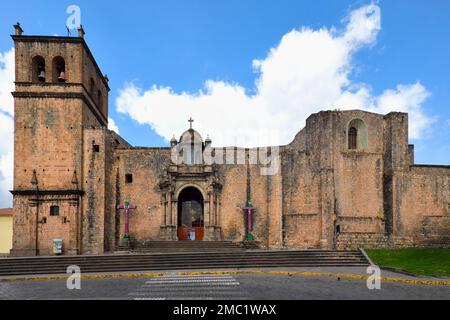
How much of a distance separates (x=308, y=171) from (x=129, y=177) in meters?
13.9

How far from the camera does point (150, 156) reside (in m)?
28.1

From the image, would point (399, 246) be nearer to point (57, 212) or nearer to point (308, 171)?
point (308, 171)

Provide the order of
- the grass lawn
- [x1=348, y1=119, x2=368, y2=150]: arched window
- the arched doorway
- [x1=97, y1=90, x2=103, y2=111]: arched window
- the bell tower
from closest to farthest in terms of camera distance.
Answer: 1. the grass lawn
2. the bell tower
3. [x1=348, y1=119, x2=368, y2=150]: arched window
4. the arched doorway
5. [x1=97, y1=90, x2=103, y2=111]: arched window

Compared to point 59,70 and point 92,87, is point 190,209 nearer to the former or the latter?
point 92,87

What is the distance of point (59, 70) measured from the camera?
27.1 m

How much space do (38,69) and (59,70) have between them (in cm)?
141

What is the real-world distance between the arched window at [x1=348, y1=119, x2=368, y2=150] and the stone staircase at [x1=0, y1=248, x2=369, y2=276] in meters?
9.32

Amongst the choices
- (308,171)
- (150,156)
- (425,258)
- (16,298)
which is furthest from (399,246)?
(16,298)

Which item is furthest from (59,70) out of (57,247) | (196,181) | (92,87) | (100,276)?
(100,276)

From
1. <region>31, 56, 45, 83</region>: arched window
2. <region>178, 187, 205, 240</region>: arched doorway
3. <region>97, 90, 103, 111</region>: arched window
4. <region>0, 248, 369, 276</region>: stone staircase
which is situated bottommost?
<region>0, 248, 369, 276</region>: stone staircase

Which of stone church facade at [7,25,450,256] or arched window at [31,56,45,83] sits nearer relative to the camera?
stone church facade at [7,25,450,256]

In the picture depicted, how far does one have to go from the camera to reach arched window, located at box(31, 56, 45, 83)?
84.1 ft

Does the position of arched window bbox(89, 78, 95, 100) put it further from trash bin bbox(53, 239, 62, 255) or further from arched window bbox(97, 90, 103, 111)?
trash bin bbox(53, 239, 62, 255)

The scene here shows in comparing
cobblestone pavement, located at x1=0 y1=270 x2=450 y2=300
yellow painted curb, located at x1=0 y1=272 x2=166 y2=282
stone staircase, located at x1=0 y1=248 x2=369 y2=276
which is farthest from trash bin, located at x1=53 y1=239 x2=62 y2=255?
cobblestone pavement, located at x1=0 y1=270 x2=450 y2=300
